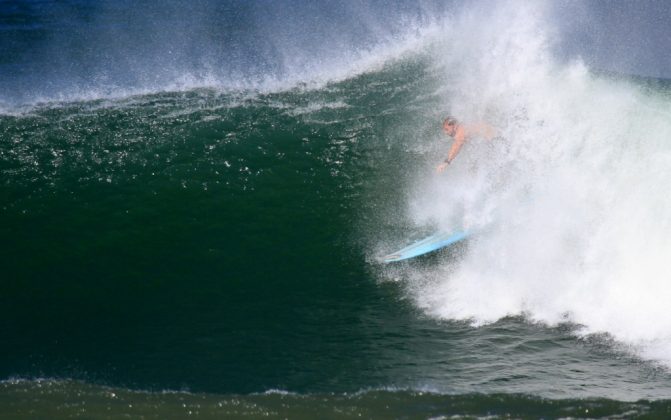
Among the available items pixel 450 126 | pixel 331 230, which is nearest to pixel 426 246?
pixel 331 230

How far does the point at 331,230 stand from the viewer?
11.2 meters

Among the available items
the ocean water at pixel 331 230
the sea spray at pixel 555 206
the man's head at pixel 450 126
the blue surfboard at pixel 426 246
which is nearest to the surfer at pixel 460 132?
the man's head at pixel 450 126

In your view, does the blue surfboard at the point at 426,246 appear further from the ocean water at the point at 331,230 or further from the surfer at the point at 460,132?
the surfer at the point at 460,132

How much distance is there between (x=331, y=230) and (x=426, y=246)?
5.16 feet

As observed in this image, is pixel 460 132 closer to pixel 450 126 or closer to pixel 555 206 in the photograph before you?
pixel 450 126

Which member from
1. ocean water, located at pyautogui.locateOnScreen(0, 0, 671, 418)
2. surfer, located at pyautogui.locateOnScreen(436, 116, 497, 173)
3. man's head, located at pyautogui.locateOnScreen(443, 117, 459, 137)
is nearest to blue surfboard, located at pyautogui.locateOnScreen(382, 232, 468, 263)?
ocean water, located at pyautogui.locateOnScreen(0, 0, 671, 418)

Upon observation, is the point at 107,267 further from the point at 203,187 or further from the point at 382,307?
the point at 382,307

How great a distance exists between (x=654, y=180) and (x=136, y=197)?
811 centimetres

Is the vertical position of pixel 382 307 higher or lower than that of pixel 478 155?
lower

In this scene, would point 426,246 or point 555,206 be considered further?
point 555,206

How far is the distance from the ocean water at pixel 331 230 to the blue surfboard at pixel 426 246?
0.17 meters

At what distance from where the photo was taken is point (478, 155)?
1158cm

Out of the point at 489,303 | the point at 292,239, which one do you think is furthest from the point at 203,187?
the point at 489,303

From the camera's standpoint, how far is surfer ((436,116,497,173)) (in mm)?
10984
